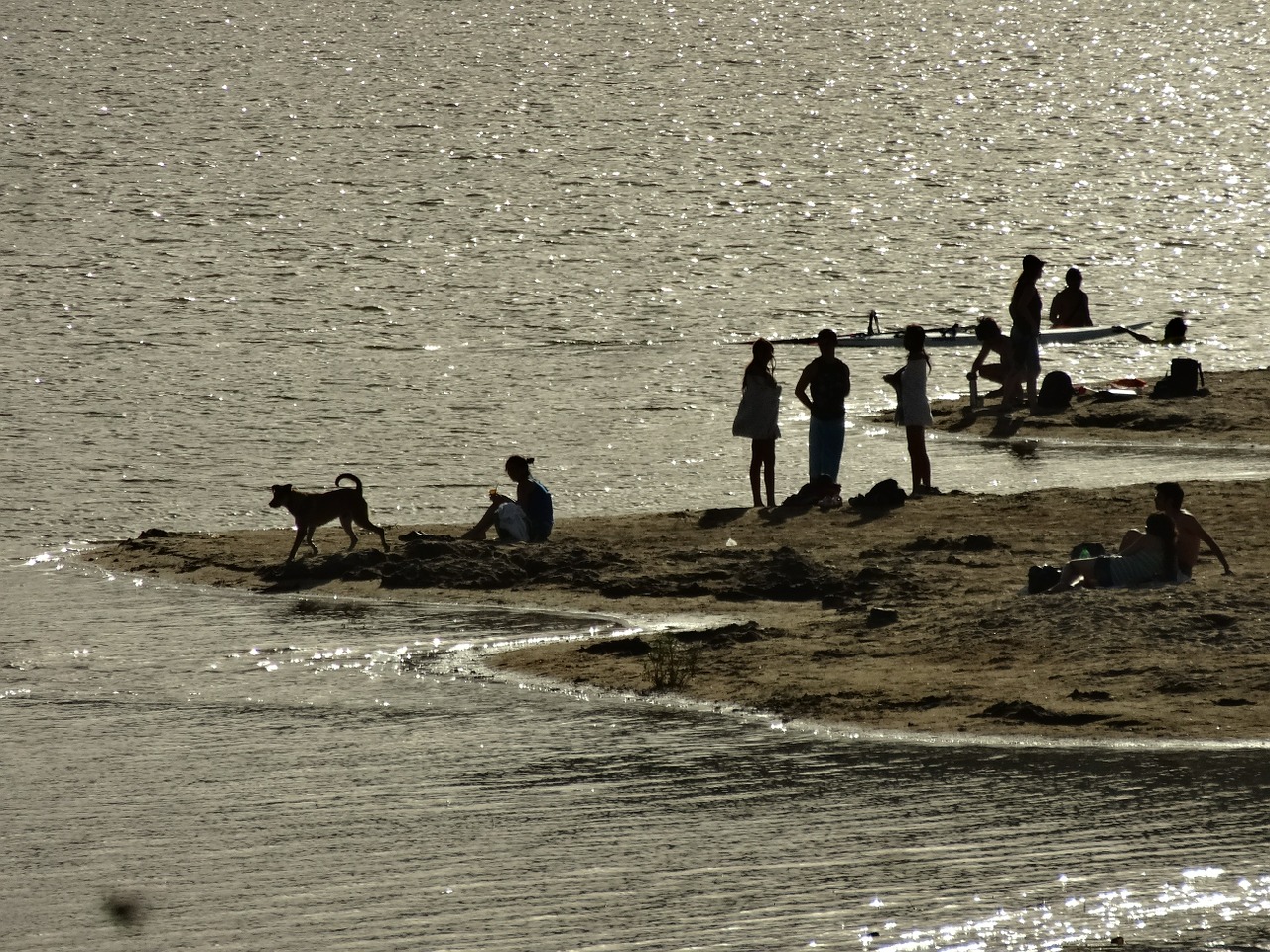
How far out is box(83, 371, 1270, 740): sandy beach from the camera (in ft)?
33.9

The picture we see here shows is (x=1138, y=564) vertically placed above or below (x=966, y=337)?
below

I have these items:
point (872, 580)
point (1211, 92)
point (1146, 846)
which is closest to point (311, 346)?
point (872, 580)

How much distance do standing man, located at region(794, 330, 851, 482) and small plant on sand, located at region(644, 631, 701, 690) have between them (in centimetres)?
481

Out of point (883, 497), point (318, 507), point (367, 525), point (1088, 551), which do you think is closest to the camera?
point (1088, 551)

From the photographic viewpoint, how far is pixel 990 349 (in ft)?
73.4

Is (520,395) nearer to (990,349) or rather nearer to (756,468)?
(990,349)

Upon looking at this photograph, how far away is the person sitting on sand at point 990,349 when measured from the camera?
2188 centimetres

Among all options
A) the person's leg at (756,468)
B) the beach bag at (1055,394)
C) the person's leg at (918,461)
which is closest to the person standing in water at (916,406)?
the person's leg at (918,461)

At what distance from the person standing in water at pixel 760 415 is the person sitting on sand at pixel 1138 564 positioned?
4626 mm

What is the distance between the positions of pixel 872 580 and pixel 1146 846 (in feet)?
17.0

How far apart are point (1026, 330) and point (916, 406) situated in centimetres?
566

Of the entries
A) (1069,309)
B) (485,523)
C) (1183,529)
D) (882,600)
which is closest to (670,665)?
(882,600)

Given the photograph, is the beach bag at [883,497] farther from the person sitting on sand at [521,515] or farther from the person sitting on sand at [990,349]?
the person sitting on sand at [990,349]

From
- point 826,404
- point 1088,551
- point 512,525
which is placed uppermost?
point 826,404
